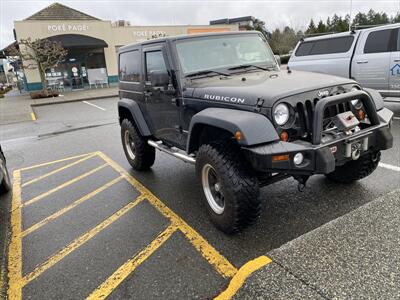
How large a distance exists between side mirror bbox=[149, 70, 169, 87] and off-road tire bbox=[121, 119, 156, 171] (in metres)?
1.07

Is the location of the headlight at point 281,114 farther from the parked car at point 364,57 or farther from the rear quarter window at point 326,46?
the rear quarter window at point 326,46

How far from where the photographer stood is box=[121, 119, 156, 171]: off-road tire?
5.35m

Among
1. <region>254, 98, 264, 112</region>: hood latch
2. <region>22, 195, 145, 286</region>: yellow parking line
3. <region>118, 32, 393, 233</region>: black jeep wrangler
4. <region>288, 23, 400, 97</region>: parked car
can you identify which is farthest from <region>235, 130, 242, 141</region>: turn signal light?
<region>288, 23, 400, 97</region>: parked car

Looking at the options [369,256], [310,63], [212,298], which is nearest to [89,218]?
[212,298]

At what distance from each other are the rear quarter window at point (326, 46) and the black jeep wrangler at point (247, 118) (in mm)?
4996

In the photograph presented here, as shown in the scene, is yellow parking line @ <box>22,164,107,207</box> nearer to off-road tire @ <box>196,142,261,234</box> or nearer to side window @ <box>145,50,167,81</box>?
side window @ <box>145,50,167,81</box>

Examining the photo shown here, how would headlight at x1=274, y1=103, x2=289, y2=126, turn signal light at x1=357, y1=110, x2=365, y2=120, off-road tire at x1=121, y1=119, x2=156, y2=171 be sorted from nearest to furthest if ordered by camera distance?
1. headlight at x1=274, y1=103, x2=289, y2=126
2. turn signal light at x1=357, y1=110, x2=365, y2=120
3. off-road tire at x1=121, y1=119, x2=156, y2=171

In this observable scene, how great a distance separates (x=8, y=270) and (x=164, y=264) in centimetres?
149

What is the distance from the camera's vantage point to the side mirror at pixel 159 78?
4.20 meters

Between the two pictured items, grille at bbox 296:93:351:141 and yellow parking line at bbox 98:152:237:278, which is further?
grille at bbox 296:93:351:141

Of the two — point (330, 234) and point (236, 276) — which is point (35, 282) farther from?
point (330, 234)

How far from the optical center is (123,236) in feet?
12.0

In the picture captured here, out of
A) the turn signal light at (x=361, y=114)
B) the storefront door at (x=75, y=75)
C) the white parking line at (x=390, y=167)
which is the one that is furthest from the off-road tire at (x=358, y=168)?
the storefront door at (x=75, y=75)

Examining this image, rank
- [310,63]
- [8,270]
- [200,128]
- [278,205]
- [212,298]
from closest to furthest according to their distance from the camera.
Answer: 1. [212,298]
2. [8,270]
3. [200,128]
4. [278,205]
5. [310,63]
